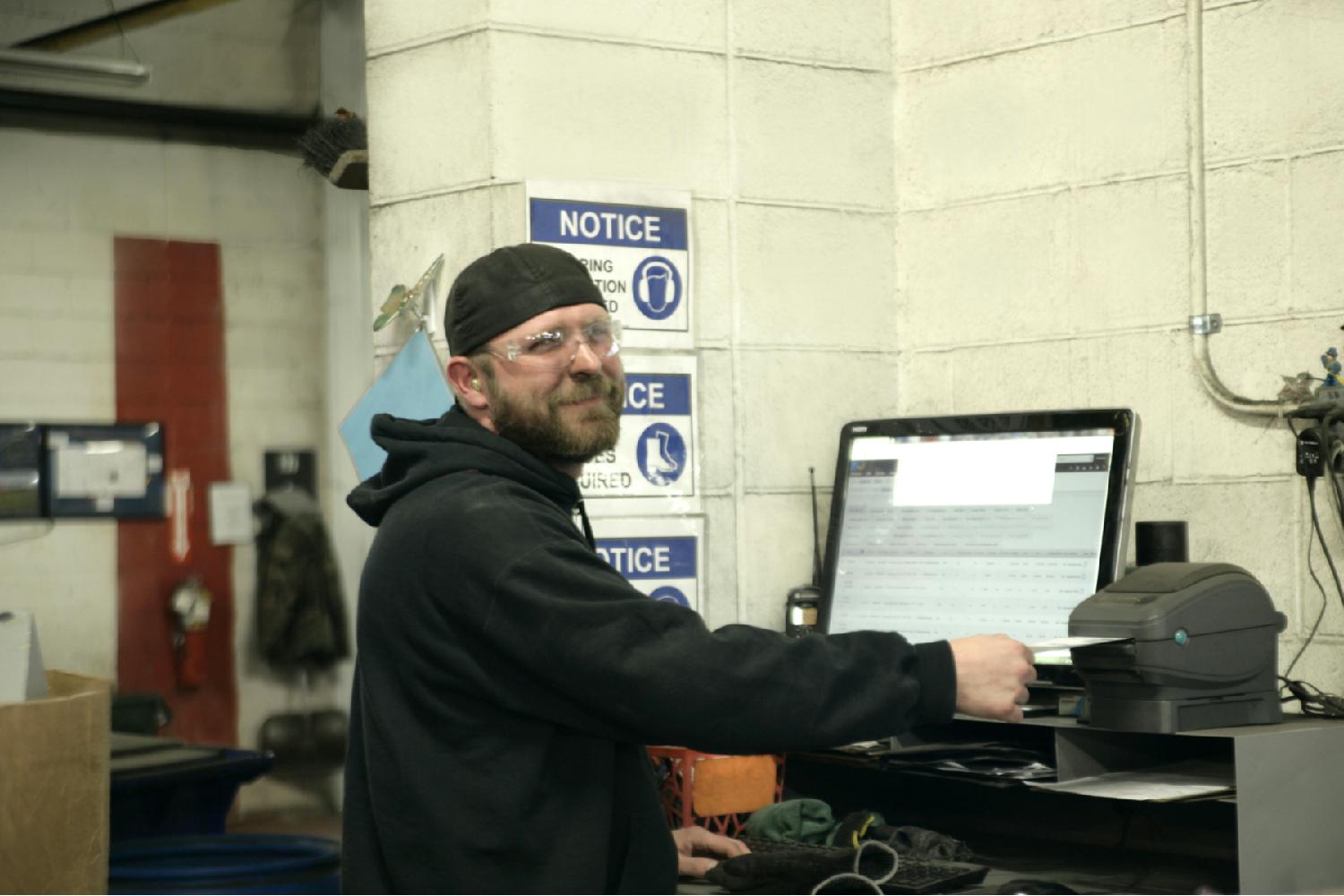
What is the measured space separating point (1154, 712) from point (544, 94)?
1.24 m

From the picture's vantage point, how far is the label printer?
1826mm

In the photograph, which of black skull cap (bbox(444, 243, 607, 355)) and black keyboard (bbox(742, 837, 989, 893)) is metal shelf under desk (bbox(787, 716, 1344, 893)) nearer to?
black keyboard (bbox(742, 837, 989, 893))

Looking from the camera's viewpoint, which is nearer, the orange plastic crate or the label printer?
the label printer

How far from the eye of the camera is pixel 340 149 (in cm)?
264

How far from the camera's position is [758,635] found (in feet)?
4.96

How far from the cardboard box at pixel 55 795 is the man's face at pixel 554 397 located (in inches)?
29.6

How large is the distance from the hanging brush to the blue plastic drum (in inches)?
41.3

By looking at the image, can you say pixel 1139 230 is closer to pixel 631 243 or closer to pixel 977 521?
pixel 977 521

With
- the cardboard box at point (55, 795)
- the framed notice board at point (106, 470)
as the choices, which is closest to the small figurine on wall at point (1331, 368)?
the cardboard box at point (55, 795)

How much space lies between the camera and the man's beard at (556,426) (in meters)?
1.73

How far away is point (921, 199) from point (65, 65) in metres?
3.55

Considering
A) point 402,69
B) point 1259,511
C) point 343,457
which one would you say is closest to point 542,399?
point 402,69

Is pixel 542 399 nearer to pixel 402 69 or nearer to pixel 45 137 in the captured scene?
pixel 402 69

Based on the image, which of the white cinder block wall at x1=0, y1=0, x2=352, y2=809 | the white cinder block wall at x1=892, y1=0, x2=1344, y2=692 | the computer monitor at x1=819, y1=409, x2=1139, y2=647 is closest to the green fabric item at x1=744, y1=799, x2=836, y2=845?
the computer monitor at x1=819, y1=409, x2=1139, y2=647
